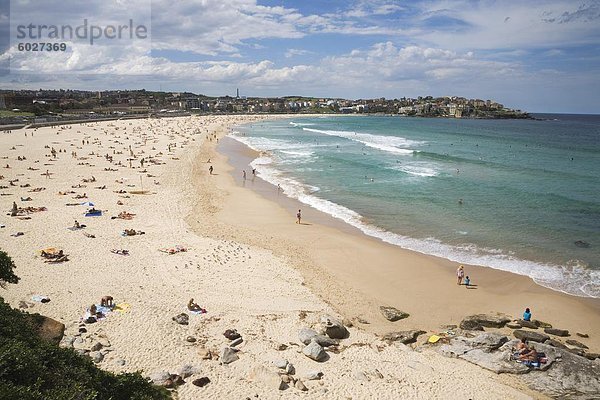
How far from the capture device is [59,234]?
18.7 meters

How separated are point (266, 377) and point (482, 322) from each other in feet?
24.4

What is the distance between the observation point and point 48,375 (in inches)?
249

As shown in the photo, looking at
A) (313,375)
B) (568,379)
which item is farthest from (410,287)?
(313,375)

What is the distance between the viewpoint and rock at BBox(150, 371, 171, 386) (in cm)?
955

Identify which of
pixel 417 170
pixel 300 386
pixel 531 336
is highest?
pixel 417 170

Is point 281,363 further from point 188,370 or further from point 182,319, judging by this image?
point 182,319

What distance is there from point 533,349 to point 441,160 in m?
38.0

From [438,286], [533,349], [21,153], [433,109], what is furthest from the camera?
[433,109]

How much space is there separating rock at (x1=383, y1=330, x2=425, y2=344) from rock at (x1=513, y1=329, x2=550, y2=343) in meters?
2.88

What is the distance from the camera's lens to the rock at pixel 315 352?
35.5 ft

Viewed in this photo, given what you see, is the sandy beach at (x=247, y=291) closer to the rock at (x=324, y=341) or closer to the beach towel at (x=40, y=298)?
the beach towel at (x=40, y=298)

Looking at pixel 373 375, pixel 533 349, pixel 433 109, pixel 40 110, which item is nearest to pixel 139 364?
pixel 373 375

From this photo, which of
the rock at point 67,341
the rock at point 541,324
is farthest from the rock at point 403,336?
the rock at point 67,341

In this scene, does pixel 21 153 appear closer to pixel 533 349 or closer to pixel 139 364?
pixel 139 364
